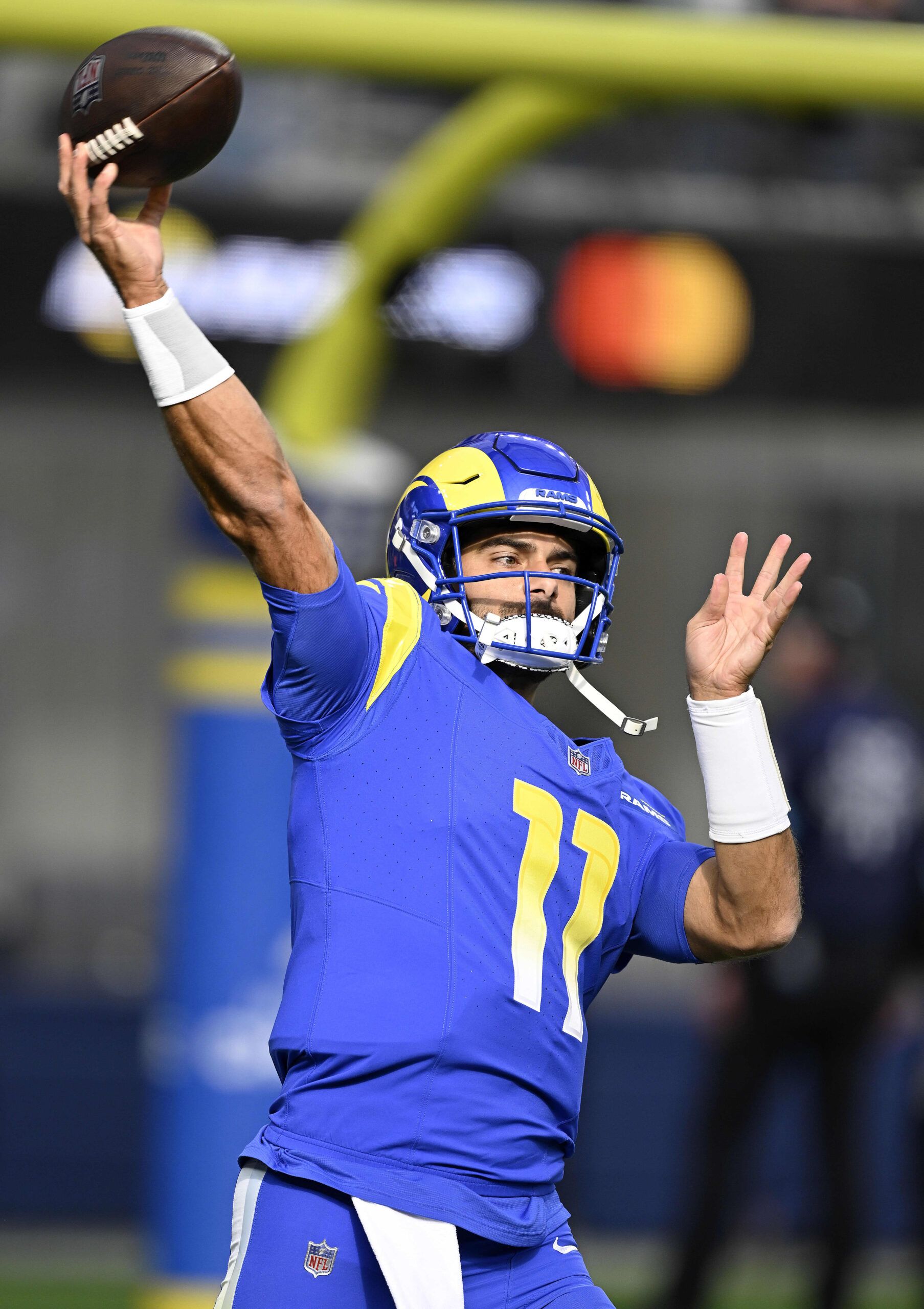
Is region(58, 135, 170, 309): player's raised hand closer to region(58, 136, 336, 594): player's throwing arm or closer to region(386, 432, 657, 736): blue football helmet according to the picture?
region(58, 136, 336, 594): player's throwing arm

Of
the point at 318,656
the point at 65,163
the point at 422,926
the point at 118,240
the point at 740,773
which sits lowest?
the point at 422,926

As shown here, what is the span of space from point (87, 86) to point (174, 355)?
484 mm

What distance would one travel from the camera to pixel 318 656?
206cm

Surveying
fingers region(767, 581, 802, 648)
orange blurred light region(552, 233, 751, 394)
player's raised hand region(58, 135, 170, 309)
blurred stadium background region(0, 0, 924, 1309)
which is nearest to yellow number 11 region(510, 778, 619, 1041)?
fingers region(767, 581, 802, 648)

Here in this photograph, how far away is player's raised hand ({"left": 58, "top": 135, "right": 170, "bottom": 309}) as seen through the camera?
2053mm

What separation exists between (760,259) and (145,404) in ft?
10.8

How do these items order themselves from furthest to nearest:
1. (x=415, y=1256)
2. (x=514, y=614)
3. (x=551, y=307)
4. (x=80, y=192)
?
(x=551, y=307) < (x=514, y=614) < (x=80, y=192) < (x=415, y=1256)

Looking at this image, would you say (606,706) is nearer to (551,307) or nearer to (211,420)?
(211,420)

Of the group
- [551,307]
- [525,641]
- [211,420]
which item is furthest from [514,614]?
[551,307]

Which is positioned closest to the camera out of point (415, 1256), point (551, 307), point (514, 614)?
point (415, 1256)

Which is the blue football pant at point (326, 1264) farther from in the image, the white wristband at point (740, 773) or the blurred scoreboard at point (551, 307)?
the blurred scoreboard at point (551, 307)

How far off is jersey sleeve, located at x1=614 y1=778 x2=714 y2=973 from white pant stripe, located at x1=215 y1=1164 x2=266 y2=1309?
1.95 feet

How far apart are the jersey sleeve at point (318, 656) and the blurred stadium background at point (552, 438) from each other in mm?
3304

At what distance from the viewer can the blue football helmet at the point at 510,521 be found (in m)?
2.32
